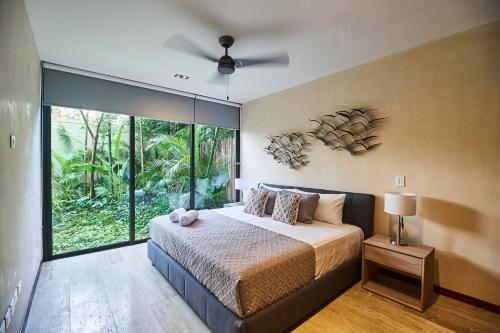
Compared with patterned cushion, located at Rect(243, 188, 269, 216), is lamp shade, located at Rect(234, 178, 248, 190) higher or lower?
higher

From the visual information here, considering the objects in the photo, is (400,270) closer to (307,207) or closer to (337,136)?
(307,207)

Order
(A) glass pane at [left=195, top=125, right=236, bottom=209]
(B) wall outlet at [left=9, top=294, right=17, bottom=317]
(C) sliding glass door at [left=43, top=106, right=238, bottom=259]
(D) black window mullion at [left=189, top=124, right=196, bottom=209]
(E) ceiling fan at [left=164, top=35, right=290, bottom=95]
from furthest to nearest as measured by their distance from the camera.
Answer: (A) glass pane at [left=195, top=125, right=236, bottom=209]
(D) black window mullion at [left=189, top=124, right=196, bottom=209]
(C) sliding glass door at [left=43, top=106, right=238, bottom=259]
(E) ceiling fan at [left=164, top=35, right=290, bottom=95]
(B) wall outlet at [left=9, top=294, right=17, bottom=317]

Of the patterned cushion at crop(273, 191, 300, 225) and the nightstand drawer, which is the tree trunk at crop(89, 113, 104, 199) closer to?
the patterned cushion at crop(273, 191, 300, 225)

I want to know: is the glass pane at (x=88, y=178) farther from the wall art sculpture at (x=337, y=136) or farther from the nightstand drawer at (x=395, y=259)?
the nightstand drawer at (x=395, y=259)

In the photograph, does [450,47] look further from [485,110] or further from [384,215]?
[384,215]

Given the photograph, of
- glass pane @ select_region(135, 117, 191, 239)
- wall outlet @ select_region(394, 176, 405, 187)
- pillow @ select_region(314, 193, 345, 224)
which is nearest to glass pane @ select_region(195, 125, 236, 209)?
glass pane @ select_region(135, 117, 191, 239)

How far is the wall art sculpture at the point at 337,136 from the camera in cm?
296

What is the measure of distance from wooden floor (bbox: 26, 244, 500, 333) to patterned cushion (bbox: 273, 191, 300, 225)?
0.99m

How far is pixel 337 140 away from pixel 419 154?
99 centimetres

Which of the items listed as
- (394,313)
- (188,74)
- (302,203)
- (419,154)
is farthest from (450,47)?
(188,74)

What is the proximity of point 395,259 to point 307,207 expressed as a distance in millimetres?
1072

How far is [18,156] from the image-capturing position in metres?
1.92

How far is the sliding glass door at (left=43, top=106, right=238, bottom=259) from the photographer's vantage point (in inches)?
128

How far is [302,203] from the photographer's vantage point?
120 inches
